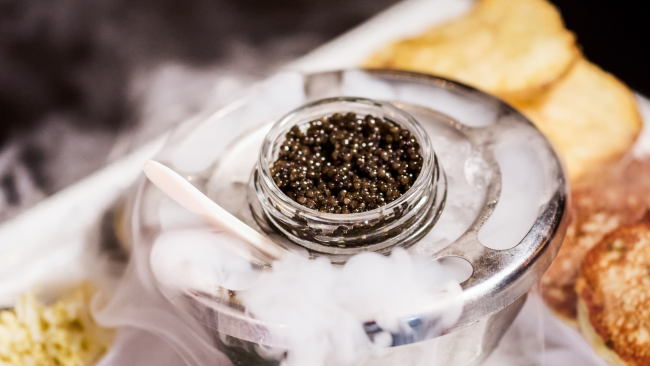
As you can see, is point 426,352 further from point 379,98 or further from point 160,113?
point 160,113

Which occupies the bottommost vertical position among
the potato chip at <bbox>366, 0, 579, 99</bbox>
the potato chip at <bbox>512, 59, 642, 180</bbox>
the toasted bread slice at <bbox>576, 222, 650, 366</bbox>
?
the toasted bread slice at <bbox>576, 222, 650, 366</bbox>

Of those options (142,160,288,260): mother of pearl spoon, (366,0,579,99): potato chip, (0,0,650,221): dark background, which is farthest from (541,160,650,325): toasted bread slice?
(142,160,288,260): mother of pearl spoon

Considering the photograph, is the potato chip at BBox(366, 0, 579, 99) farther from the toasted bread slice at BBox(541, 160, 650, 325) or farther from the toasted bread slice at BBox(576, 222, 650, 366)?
the toasted bread slice at BBox(576, 222, 650, 366)

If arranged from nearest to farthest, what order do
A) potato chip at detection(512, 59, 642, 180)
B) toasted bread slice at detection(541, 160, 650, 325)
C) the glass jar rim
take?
1. the glass jar rim
2. toasted bread slice at detection(541, 160, 650, 325)
3. potato chip at detection(512, 59, 642, 180)

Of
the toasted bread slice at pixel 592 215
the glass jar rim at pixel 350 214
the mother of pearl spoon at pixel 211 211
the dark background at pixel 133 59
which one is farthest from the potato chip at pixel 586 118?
the mother of pearl spoon at pixel 211 211

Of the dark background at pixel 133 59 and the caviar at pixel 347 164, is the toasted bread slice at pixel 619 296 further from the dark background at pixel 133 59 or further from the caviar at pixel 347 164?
the dark background at pixel 133 59

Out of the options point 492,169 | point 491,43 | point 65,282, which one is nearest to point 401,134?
point 492,169

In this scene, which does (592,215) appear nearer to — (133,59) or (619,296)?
(619,296)
